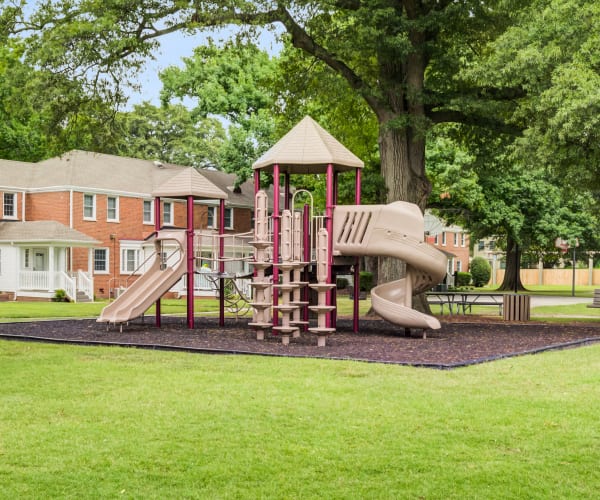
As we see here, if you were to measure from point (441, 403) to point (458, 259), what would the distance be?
69.0 meters

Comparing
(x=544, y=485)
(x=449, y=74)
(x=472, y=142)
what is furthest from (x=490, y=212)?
(x=544, y=485)

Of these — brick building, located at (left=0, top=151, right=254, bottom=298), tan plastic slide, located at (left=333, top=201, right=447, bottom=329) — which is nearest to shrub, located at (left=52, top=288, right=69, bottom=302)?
brick building, located at (left=0, top=151, right=254, bottom=298)

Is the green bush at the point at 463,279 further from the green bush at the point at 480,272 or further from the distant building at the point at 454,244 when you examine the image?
the distant building at the point at 454,244

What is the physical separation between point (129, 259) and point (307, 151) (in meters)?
27.9

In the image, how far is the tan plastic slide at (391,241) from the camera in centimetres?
1814

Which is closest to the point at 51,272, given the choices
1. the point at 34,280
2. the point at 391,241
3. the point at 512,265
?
the point at 34,280

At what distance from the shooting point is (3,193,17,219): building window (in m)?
42.6

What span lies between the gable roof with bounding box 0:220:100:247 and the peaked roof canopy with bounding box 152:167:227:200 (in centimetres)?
1909

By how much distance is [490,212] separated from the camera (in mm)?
46719

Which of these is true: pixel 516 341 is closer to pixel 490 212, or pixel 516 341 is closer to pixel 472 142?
pixel 472 142

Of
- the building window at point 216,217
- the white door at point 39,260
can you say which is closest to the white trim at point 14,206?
the white door at point 39,260

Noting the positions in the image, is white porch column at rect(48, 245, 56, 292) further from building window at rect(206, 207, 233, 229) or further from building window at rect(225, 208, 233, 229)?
building window at rect(225, 208, 233, 229)

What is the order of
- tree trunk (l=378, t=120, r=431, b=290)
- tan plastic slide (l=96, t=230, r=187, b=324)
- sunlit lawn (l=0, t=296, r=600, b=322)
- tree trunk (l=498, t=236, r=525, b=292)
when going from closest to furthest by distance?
1. tan plastic slide (l=96, t=230, r=187, b=324)
2. tree trunk (l=378, t=120, r=431, b=290)
3. sunlit lawn (l=0, t=296, r=600, b=322)
4. tree trunk (l=498, t=236, r=525, b=292)

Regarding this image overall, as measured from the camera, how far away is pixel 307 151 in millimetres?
18672
